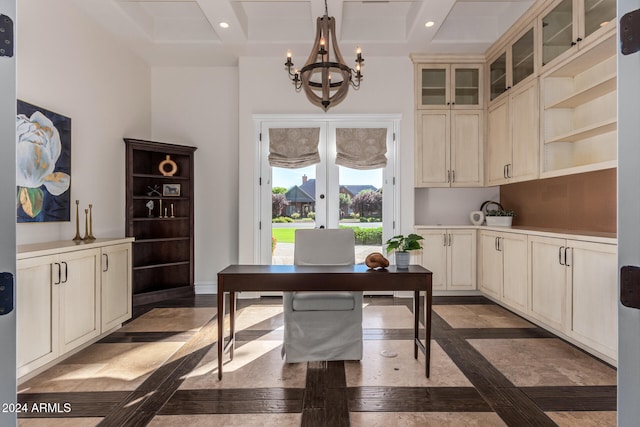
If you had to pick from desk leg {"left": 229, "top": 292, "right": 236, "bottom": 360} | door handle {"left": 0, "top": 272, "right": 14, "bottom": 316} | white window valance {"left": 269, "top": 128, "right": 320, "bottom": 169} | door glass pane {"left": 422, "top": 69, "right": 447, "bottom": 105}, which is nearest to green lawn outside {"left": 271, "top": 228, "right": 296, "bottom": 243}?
white window valance {"left": 269, "top": 128, "right": 320, "bottom": 169}

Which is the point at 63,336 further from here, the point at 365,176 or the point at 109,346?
the point at 365,176

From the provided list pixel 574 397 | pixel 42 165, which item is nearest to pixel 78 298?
pixel 42 165

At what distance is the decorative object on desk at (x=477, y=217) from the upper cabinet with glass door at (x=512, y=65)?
1.52m

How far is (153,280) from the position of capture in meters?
4.80

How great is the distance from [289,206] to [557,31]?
11.4 ft

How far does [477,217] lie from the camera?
488 centimetres

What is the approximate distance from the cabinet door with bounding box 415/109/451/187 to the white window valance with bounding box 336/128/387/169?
53 centimetres

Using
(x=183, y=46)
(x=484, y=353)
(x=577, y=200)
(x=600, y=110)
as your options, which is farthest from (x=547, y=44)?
(x=183, y=46)

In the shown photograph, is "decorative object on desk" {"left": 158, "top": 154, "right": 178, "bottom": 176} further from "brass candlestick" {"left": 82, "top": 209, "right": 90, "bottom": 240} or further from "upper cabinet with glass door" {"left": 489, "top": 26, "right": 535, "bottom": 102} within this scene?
"upper cabinet with glass door" {"left": 489, "top": 26, "right": 535, "bottom": 102}

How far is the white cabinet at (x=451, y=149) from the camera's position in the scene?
4801 mm

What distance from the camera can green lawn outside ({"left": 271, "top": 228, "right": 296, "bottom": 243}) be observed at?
4785 mm

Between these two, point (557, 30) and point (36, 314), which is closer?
point (36, 314)

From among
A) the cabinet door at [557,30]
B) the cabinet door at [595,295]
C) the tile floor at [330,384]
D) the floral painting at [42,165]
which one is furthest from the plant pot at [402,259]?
the floral painting at [42,165]

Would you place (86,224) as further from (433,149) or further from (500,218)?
(500,218)
